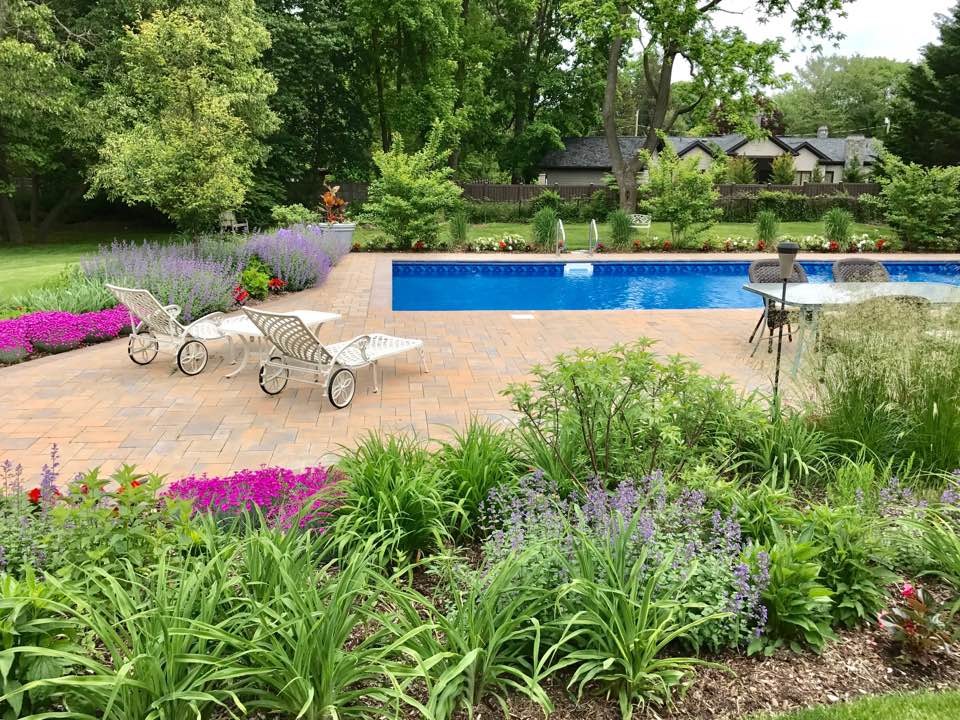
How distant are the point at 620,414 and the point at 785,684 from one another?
151 cm

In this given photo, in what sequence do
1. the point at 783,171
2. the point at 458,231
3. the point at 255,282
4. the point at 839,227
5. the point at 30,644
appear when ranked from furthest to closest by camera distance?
1. the point at 783,171
2. the point at 839,227
3. the point at 458,231
4. the point at 255,282
5. the point at 30,644

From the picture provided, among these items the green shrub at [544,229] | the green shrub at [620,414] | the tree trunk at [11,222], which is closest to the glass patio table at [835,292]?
the green shrub at [620,414]

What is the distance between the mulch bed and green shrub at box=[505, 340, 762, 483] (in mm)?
1023

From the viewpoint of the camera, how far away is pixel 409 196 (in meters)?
17.8

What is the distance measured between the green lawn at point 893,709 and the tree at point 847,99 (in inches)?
2222

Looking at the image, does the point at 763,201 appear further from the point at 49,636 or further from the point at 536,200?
the point at 49,636

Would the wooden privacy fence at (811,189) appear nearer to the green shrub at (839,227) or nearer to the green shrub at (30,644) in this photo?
the green shrub at (839,227)

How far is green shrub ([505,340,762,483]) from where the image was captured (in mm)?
3518

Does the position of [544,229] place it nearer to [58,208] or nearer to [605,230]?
[605,230]

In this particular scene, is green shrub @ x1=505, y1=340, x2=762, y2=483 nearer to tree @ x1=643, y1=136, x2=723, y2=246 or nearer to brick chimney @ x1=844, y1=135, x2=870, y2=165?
tree @ x1=643, y1=136, x2=723, y2=246

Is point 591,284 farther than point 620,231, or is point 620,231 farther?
point 620,231

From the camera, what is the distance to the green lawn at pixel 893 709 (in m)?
2.35

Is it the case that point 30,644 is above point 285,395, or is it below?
above

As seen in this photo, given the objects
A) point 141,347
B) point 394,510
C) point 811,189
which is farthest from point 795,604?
point 811,189
